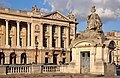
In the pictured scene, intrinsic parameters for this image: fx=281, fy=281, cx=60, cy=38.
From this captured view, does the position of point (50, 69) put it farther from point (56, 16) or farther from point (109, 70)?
point (56, 16)

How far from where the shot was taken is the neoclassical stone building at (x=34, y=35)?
232 feet

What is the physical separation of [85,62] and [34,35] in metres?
54.4

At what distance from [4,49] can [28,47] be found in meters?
7.72

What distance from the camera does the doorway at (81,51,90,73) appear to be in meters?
22.6

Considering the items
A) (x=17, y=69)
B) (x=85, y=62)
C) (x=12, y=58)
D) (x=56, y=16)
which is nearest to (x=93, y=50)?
(x=85, y=62)

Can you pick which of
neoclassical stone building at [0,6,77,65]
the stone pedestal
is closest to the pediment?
neoclassical stone building at [0,6,77,65]

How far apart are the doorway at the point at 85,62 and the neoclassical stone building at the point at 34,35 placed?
46.3 m

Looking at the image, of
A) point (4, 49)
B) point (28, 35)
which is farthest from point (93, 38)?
point (28, 35)

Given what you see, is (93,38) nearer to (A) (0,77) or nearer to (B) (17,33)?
(A) (0,77)

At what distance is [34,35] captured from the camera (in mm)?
76312

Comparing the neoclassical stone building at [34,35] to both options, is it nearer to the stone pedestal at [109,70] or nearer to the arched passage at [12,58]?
the arched passage at [12,58]

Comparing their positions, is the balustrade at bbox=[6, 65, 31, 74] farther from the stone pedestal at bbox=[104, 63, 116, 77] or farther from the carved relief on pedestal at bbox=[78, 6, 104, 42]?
the stone pedestal at bbox=[104, 63, 116, 77]

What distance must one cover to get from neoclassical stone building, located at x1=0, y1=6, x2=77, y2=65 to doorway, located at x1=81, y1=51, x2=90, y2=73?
46.3 m

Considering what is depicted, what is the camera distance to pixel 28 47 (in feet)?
243
